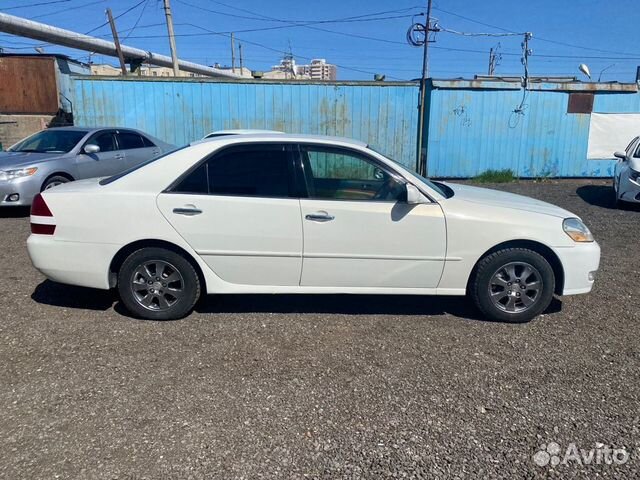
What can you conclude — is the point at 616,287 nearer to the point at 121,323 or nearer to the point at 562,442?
the point at 562,442

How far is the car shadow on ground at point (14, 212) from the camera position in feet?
27.9

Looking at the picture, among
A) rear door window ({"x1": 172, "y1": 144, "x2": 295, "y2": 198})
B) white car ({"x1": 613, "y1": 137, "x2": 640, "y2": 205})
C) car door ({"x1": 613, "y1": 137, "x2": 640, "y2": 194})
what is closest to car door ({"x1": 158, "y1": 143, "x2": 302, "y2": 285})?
rear door window ({"x1": 172, "y1": 144, "x2": 295, "y2": 198})

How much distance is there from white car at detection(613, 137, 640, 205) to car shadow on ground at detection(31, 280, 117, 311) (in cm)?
908

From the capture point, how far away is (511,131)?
44.0 feet

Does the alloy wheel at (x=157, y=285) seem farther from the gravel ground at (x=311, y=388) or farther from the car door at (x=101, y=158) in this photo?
the car door at (x=101, y=158)

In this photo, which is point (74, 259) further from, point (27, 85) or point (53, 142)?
point (27, 85)

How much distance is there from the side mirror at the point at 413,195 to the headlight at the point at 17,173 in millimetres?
6732

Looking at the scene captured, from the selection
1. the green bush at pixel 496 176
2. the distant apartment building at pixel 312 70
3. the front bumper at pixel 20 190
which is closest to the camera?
the front bumper at pixel 20 190

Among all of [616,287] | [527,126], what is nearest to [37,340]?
[616,287]

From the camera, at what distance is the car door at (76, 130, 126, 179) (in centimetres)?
882

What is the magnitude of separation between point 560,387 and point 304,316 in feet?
6.73

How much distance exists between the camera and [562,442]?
2725 millimetres

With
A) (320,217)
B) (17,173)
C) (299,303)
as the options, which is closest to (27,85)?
(17,173)

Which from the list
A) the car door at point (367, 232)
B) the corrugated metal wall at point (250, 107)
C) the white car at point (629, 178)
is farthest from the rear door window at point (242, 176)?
the corrugated metal wall at point (250, 107)
